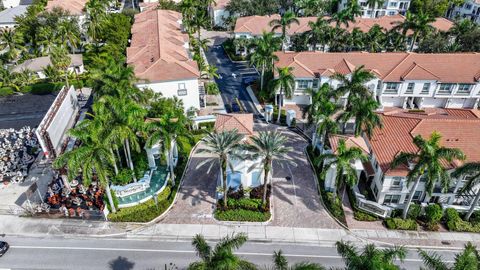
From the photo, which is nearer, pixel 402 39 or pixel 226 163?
pixel 226 163

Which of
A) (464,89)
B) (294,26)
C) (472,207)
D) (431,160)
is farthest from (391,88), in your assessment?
(294,26)

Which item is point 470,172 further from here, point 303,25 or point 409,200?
point 303,25

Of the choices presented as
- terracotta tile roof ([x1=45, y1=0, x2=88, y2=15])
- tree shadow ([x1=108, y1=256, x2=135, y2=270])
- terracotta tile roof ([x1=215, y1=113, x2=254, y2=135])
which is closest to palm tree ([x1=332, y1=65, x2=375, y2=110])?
terracotta tile roof ([x1=215, y1=113, x2=254, y2=135])

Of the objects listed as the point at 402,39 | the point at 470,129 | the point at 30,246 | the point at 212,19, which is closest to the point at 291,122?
the point at 470,129

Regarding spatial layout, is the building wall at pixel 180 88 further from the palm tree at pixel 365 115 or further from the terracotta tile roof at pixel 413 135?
the terracotta tile roof at pixel 413 135

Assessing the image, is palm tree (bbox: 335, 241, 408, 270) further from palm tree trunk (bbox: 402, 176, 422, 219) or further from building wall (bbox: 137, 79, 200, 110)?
building wall (bbox: 137, 79, 200, 110)

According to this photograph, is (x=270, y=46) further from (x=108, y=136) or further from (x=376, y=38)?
(x=108, y=136)
